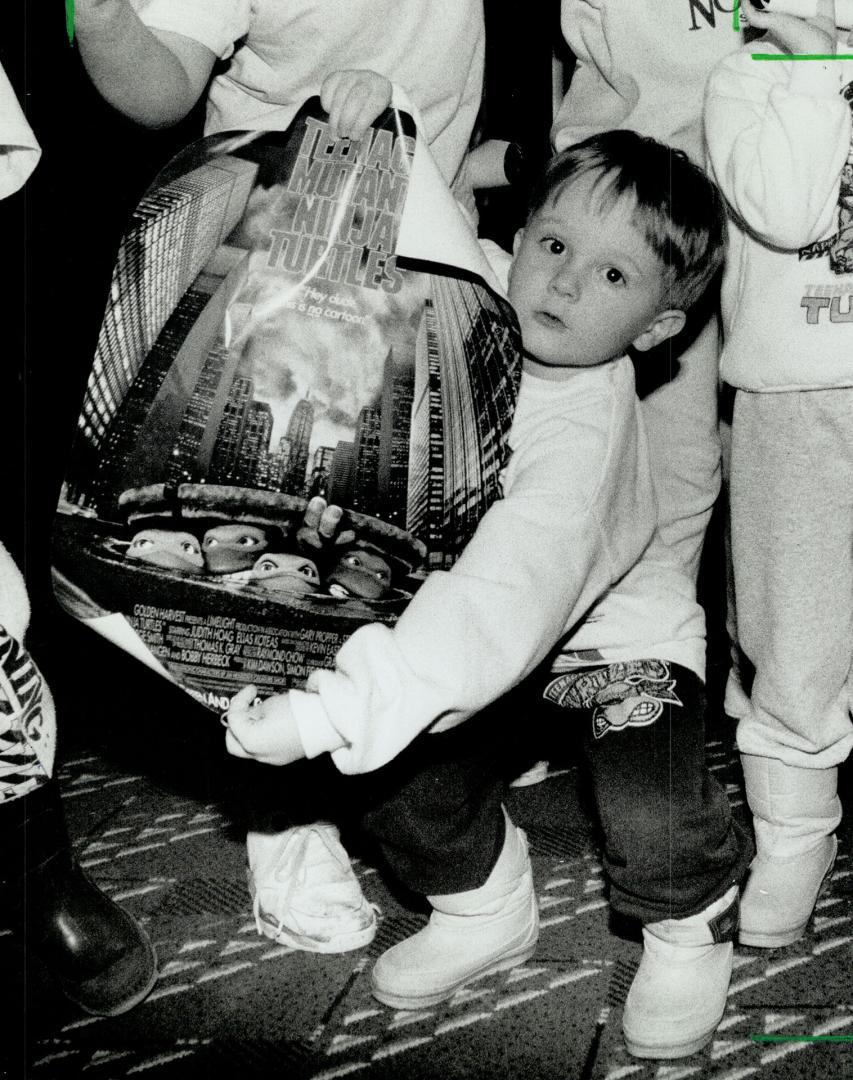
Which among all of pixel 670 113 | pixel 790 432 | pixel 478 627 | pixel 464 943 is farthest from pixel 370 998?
pixel 670 113

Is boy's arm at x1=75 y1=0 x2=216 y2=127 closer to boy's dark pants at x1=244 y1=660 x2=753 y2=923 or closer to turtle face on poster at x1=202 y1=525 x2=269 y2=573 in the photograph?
turtle face on poster at x1=202 y1=525 x2=269 y2=573

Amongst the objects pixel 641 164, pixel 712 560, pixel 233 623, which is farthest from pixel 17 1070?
pixel 712 560

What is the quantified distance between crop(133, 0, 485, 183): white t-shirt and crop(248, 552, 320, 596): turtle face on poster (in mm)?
330

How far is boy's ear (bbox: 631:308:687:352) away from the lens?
103 cm

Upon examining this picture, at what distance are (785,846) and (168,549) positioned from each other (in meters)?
0.63

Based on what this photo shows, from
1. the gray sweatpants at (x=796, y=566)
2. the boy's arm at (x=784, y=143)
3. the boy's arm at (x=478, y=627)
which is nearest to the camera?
the boy's arm at (x=478, y=627)

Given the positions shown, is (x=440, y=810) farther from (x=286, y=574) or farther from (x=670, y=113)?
(x=670, y=113)

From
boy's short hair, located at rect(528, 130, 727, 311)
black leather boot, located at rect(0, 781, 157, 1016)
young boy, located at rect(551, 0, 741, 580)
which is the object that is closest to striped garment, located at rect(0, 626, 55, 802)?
black leather boot, located at rect(0, 781, 157, 1016)

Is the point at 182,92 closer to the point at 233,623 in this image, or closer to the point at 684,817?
the point at 233,623

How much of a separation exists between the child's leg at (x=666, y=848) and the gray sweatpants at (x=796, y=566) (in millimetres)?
115

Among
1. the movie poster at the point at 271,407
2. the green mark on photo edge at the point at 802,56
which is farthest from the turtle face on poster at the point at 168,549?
the green mark on photo edge at the point at 802,56

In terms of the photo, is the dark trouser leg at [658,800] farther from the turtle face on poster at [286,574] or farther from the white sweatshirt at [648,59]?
the white sweatshirt at [648,59]

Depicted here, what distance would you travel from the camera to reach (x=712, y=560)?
1.98 m

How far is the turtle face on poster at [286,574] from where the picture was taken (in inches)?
35.3
